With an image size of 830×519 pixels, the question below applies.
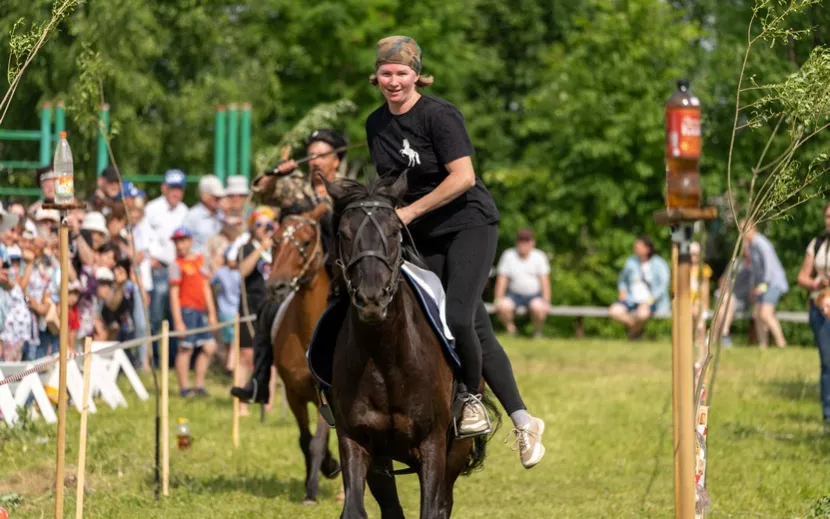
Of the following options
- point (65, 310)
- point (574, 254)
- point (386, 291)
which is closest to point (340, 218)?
point (386, 291)

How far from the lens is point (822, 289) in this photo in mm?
13641

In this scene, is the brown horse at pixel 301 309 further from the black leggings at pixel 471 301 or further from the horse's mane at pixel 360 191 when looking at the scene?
the horse's mane at pixel 360 191

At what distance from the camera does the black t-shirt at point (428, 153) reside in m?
7.32

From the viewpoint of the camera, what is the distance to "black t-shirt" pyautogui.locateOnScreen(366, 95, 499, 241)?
288 inches

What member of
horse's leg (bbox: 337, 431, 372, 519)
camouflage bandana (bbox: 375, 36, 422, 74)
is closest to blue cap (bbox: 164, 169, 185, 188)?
camouflage bandana (bbox: 375, 36, 422, 74)

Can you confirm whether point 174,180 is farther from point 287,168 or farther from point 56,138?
point 287,168

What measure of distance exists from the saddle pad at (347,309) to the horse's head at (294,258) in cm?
299

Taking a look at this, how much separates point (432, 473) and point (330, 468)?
3.83 metres

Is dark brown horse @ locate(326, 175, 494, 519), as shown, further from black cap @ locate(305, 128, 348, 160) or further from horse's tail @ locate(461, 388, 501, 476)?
black cap @ locate(305, 128, 348, 160)

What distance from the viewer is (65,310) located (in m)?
7.37

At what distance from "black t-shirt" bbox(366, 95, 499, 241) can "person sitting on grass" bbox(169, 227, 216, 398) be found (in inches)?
375

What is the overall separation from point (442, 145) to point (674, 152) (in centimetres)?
226

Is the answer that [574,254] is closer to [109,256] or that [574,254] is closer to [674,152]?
[109,256]

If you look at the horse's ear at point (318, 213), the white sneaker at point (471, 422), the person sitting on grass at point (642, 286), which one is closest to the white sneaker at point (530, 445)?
the white sneaker at point (471, 422)
